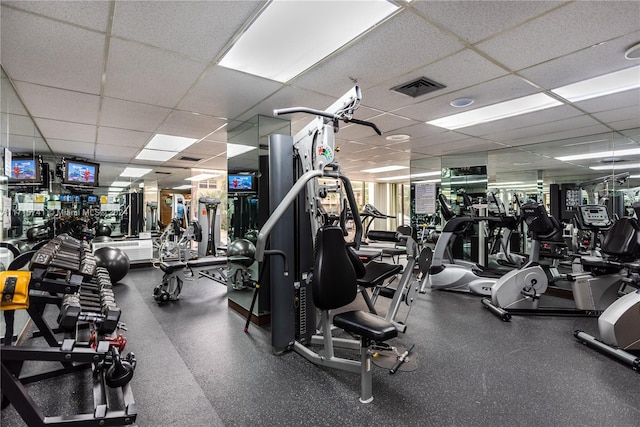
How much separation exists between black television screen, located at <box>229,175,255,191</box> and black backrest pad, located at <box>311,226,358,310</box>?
6.30ft

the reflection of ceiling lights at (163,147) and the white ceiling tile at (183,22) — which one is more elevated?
the white ceiling tile at (183,22)

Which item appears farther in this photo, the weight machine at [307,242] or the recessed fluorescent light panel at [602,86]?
the recessed fluorescent light panel at [602,86]

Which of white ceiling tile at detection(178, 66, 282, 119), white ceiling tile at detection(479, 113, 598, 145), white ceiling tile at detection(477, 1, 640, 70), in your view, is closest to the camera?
white ceiling tile at detection(477, 1, 640, 70)

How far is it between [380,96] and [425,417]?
2.88 m

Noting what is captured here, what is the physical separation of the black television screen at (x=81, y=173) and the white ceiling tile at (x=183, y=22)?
4.84 m

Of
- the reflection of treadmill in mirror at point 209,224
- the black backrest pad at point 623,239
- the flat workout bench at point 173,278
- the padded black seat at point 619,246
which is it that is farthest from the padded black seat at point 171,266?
the black backrest pad at point 623,239

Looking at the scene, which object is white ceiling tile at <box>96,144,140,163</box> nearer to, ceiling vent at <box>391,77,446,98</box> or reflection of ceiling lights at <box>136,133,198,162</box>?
reflection of ceiling lights at <box>136,133,198,162</box>

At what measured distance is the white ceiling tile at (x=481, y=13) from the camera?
74.9 inches

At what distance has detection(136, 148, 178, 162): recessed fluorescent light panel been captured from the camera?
6.04 meters

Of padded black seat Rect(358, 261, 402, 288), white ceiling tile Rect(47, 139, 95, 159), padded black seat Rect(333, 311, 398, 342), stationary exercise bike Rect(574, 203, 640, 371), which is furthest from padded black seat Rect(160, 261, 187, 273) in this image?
stationary exercise bike Rect(574, 203, 640, 371)

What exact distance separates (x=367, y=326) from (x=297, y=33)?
208 centimetres

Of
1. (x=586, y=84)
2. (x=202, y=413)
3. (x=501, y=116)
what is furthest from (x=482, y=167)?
(x=202, y=413)

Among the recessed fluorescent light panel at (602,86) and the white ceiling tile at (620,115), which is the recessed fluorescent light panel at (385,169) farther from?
the recessed fluorescent light panel at (602,86)

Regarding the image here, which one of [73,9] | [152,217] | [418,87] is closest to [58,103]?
[73,9]
